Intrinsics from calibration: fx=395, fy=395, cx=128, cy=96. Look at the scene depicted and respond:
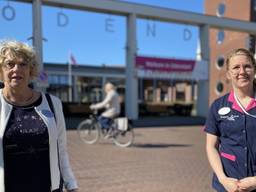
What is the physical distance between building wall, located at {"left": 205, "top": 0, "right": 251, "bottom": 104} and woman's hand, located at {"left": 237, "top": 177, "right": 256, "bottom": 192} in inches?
1161

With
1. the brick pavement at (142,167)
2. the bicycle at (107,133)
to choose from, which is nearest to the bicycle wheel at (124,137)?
the bicycle at (107,133)

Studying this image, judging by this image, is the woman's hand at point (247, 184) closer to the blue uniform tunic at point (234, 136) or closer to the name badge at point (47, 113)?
the blue uniform tunic at point (234, 136)

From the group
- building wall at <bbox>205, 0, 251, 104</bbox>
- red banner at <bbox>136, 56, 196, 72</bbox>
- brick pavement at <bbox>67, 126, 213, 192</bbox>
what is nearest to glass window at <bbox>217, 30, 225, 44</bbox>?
building wall at <bbox>205, 0, 251, 104</bbox>

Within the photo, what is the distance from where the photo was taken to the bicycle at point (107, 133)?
11.2 m

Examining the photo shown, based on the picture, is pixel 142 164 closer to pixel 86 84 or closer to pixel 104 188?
pixel 104 188

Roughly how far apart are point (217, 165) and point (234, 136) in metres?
0.24

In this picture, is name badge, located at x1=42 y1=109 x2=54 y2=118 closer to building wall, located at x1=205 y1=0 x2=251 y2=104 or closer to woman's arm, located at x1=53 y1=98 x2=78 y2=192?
woman's arm, located at x1=53 y1=98 x2=78 y2=192

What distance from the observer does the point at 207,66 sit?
2548 cm

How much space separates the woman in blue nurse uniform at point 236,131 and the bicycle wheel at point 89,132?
8885 mm

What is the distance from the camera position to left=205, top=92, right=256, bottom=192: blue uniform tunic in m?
2.52

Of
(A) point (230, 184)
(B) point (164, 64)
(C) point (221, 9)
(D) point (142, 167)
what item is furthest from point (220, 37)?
(A) point (230, 184)

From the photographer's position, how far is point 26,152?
227 cm

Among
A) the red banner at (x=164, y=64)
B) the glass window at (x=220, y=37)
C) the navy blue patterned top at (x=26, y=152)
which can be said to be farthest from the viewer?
the glass window at (x=220, y=37)

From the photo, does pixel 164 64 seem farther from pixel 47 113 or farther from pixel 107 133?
pixel 47 113
